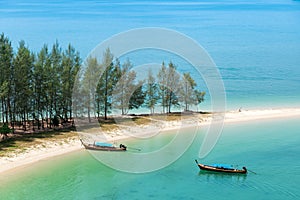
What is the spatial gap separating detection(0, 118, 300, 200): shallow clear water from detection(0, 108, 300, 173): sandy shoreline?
1.06m

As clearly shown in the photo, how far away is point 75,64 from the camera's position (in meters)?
51.8

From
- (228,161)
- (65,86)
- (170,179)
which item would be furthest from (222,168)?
(65,86)

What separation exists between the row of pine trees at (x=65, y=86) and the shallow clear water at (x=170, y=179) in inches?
340

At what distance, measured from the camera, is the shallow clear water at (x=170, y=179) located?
117 feet

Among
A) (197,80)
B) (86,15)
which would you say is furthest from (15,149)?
(86,15)

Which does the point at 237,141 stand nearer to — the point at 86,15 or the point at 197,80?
the point at 197,80

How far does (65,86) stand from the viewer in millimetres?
50250

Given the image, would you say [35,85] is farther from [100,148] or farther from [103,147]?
[103,147]

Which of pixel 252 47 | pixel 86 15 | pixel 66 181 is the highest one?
pixel 86 15

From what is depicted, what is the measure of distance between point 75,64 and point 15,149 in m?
13.2

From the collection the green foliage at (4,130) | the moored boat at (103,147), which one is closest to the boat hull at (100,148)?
the moored boat at (103,147)

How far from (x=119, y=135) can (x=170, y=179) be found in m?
13.1

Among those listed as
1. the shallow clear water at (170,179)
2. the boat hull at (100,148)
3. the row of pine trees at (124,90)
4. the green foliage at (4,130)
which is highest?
the row of pine trees at (124,90)

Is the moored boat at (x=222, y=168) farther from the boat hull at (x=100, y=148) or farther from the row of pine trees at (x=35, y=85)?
the row of pine trees at (x=35, y=85)
